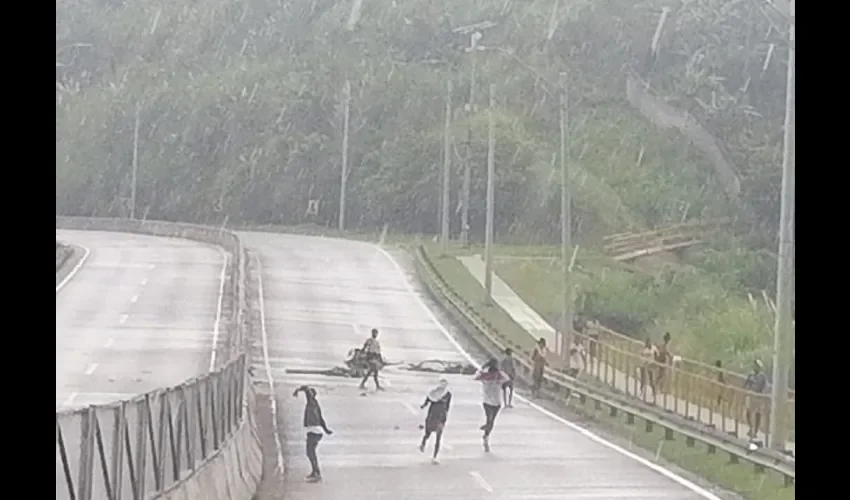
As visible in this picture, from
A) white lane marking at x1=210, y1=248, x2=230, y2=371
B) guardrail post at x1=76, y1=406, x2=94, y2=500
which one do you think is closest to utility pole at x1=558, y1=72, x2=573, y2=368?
white lane marking at x1=210, y1=248, x2=230, y2=371

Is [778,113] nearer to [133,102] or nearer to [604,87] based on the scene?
[604,87]

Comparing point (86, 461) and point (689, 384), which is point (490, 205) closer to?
point (689, 384)

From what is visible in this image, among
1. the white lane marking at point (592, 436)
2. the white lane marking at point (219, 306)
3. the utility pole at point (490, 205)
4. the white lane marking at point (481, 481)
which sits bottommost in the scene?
the white lane marking at point (481, 481)

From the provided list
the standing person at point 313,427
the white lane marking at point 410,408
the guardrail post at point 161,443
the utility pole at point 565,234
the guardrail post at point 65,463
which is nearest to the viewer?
the guardrail post at point 65,463

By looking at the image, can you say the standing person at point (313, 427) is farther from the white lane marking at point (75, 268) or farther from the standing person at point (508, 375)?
the white lane marking at point (75, 268)

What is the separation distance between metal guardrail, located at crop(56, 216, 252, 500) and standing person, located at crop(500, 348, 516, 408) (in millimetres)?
818

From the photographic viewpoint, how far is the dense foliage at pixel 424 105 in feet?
12.9

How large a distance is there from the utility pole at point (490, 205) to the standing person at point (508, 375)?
0.22 m

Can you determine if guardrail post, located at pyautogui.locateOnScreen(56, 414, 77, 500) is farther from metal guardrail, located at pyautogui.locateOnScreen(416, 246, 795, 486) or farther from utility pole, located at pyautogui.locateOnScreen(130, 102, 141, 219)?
metal guardrail, located at pyautogui.locateOnScreen(416, 246, 795, 486)

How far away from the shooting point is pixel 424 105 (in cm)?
412

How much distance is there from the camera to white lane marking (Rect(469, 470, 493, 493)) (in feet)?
12.7

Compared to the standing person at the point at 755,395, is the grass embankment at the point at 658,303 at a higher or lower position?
higher

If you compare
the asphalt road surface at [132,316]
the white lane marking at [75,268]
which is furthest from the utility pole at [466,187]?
the white lane marking at [75,268]
